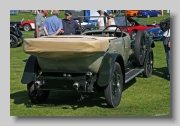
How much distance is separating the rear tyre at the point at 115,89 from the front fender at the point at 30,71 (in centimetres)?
133

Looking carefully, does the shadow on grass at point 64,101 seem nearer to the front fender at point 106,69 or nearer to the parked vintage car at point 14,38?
the front fender at point 106,69

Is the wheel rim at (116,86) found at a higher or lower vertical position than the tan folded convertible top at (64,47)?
lower

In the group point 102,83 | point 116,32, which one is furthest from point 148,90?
point 102,83

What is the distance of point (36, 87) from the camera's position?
679 centimetres

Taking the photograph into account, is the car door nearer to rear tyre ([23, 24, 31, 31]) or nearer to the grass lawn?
the grass lawn

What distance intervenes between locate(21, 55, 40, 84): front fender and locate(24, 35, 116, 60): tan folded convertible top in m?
0.56

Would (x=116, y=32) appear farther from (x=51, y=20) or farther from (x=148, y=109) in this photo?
(x=148, y=109)

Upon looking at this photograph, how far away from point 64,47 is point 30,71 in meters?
1.05

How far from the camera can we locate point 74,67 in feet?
21.4

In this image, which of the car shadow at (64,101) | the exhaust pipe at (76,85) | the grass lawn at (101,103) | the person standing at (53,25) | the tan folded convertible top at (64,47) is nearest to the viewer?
the tan folded convertible top at (64,47)

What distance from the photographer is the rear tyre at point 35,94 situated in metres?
7.04

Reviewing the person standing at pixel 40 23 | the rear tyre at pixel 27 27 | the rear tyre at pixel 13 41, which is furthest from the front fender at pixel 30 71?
the rear tyre at pixel 27 27

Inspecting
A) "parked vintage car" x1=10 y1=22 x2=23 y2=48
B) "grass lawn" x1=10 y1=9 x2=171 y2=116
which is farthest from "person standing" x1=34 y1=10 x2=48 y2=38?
"parked vintage car" x1=10 y1=22 x2=23 y2=48

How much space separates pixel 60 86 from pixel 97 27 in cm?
289
